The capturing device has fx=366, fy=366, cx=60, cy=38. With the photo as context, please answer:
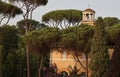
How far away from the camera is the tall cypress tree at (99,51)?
27219 mm

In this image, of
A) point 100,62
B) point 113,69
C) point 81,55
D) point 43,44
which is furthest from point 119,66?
point 81,55

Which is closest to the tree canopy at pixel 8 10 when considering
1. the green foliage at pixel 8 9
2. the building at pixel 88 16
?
Answer: the green foliage at pixel 8 9

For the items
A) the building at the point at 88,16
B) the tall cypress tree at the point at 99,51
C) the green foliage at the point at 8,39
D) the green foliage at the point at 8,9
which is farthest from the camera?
the building at the point at 88,16

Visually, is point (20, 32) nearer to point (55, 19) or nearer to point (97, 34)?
point (55, 19)

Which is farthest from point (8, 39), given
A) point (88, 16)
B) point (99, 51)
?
point (99, 51)

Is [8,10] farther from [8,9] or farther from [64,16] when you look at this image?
[64,16]

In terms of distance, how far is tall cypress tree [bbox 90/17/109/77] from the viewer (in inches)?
1072

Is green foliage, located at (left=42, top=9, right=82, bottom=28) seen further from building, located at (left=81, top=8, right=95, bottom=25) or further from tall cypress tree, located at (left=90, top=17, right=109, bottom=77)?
tall cypress tree, located at (left=90, top=17, right=109, bottom=77)

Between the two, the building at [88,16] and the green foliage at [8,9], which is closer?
the green foliage at [8,9]

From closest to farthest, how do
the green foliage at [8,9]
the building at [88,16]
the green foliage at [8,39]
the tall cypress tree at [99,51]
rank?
the tall cypress tree at [99,51] → the green foliage at [8,9] → the green foliage at [8,39] → the building at [88,16]

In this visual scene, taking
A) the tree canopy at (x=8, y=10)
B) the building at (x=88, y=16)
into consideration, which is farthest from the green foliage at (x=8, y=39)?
the building at (x=88, y=16)

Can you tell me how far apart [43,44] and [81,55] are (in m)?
→ 4.71

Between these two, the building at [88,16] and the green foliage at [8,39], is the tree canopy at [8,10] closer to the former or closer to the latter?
the green foliage at [8,39]

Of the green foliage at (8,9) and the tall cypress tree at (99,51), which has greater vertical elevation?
the green foliage at (8,9)
